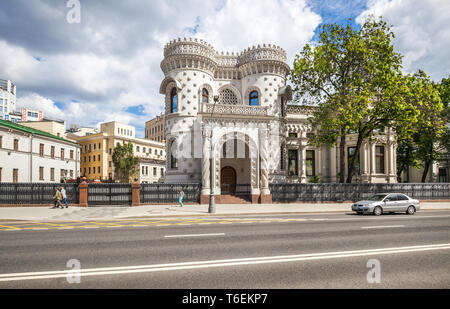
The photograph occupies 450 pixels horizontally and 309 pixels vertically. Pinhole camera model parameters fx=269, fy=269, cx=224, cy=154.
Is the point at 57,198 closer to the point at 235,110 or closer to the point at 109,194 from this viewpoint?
the point at 109,194

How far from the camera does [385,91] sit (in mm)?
22641

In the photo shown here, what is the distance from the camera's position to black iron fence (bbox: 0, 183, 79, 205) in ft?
73.1

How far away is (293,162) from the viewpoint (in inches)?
1326

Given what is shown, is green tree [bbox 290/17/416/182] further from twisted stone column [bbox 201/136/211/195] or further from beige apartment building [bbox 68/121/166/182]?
beige apartment building [bbox 68/121/166/182]

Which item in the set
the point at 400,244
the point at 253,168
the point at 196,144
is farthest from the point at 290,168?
the point at 400,244

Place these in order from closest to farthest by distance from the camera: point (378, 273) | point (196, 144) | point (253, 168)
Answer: point (378, 273)
point (253, 168)
point (196, 144)

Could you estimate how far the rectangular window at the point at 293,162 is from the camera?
33.5 m

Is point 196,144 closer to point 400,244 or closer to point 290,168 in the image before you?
point 290,168

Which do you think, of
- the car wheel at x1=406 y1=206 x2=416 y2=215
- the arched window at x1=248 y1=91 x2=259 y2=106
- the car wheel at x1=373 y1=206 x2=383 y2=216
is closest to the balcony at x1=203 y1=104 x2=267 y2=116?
the arched window at x1=248 y1=91 x2=259 y2=106

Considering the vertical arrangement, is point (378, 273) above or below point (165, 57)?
below

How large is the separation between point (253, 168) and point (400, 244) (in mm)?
16917

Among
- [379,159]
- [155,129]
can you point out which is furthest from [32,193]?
[155,129]
